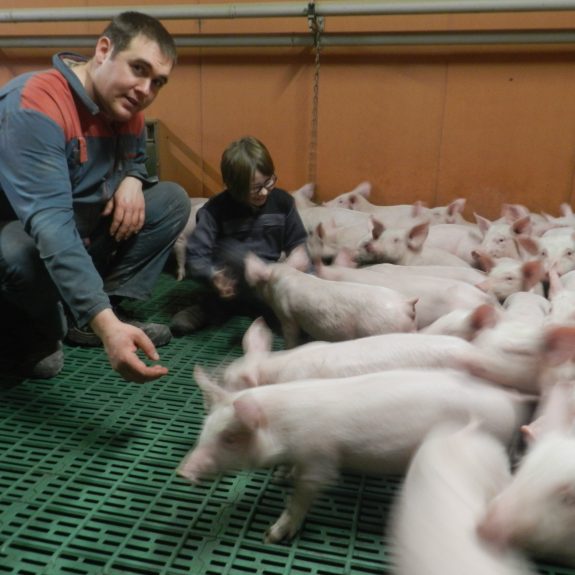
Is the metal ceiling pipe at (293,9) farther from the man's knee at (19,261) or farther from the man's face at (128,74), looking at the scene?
the man's knee at (19,261)

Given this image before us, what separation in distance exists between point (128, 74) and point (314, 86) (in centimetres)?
245

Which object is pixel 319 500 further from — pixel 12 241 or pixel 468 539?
pixel 12 241

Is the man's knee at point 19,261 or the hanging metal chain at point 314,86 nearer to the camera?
the man's knee at point 19,261

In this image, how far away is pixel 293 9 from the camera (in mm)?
3707

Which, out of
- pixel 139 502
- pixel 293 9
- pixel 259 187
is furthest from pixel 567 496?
pixel 293 9

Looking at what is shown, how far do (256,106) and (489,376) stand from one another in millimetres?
3274

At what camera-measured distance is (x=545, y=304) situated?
2.41 m

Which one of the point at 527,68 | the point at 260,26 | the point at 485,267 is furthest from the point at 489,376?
the point at 260,26

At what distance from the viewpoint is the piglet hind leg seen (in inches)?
55.2

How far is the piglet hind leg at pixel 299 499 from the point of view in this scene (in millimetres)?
Answer: 1403

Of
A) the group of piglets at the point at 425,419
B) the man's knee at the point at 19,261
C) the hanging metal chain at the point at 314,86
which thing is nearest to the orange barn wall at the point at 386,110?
the hanging metal chain at the point at 314,86

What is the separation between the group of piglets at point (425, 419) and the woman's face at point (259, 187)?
0.66 m

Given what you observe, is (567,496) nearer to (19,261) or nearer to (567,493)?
(567,493)

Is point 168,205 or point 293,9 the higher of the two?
point 293,9
